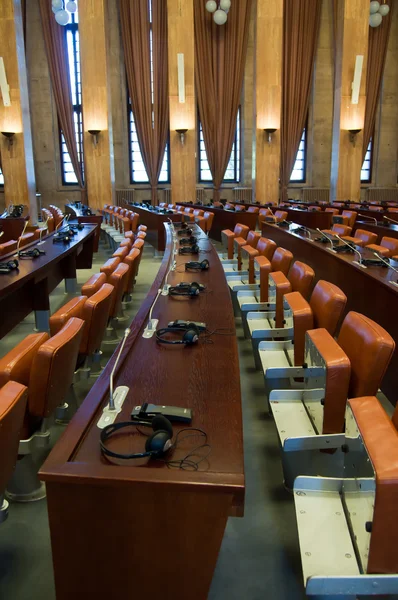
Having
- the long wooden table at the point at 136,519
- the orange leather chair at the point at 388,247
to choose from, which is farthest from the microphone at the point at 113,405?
the orange leather chair at the point at 388,247

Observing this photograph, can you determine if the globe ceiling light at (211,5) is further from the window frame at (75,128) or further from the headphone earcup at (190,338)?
the headphone earcup at (190,338)

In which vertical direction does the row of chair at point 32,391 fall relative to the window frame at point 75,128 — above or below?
below

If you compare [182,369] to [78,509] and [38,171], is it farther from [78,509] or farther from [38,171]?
[38,171]

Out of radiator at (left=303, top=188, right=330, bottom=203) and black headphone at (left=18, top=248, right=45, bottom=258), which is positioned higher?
radiator at (left=303, top=188, right=330, bottom=203)

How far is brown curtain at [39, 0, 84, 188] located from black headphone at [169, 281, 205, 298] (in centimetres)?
1139

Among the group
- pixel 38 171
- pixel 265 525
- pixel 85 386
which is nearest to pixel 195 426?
pixel 265 525

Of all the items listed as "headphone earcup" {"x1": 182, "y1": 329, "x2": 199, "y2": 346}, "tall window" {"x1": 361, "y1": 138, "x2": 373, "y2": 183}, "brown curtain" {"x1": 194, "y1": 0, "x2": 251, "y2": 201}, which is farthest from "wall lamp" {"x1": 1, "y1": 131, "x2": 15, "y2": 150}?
Result: "headphone earcup" {"x1": 182, "y1": 329, "x2": 199, "y2": 346}

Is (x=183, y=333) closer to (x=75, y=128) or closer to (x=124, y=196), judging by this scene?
(x=124, y=196)

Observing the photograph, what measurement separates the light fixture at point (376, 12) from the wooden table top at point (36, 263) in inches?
421

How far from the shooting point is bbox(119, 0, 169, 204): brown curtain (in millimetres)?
12664

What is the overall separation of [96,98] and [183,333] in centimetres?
1093

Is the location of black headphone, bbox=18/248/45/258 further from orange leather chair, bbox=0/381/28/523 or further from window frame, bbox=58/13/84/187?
window frame, bbox=58/13/84/187

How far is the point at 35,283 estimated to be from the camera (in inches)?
167

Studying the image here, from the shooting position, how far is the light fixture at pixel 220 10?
39.8 feet
